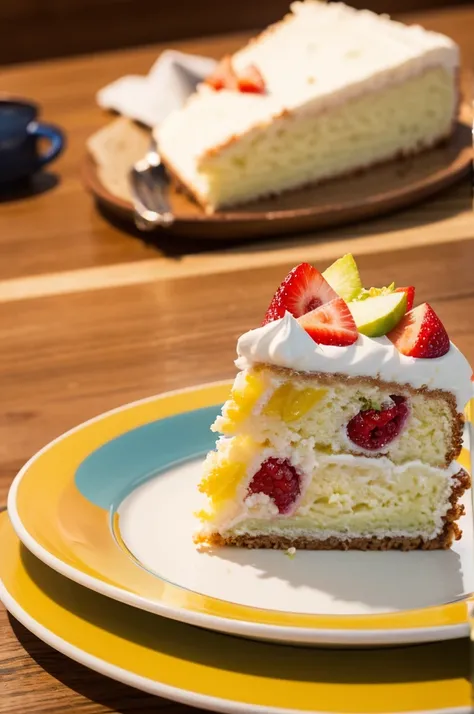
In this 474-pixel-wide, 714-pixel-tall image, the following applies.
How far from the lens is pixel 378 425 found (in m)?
1.08

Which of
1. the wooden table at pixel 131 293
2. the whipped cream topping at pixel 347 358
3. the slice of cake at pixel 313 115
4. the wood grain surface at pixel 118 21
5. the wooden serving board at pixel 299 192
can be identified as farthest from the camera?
the wood grain surface at pixel 118 21

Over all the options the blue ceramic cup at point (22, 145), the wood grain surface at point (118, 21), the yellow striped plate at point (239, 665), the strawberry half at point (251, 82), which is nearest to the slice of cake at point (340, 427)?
the yellow striped plate at point (239, 665)

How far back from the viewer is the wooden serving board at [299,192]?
1.85m

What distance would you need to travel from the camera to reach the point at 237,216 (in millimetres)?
1855

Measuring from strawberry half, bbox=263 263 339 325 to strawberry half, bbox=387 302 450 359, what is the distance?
8cm

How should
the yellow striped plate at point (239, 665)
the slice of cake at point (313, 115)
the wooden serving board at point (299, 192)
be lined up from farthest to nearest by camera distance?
1. the slice of cake at point (313, 115)
2. the wooden serving board at point (299, 192)
3. the yellow striped plate at point (239, 665)

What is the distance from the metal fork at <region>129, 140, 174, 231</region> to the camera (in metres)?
1.88

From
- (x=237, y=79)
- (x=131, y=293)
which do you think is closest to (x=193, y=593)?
(x=131, y=293)

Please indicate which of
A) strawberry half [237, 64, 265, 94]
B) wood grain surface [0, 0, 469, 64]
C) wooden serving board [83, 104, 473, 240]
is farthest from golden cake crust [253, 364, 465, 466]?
wood grain surface [0, 0, 469, 64]

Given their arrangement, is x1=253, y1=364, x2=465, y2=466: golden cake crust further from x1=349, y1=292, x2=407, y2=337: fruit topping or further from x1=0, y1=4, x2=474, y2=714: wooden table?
x1=0, y1=4, x2=474, y2=714: wooden table

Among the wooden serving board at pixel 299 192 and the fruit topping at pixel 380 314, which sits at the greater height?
the fruit topping at pixel 380 314

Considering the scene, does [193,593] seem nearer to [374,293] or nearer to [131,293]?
[374,293]

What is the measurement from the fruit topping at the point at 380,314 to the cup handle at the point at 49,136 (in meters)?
1.24

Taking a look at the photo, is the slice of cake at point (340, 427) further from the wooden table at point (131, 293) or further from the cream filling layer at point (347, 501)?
the wooden table at point (131, 293)
